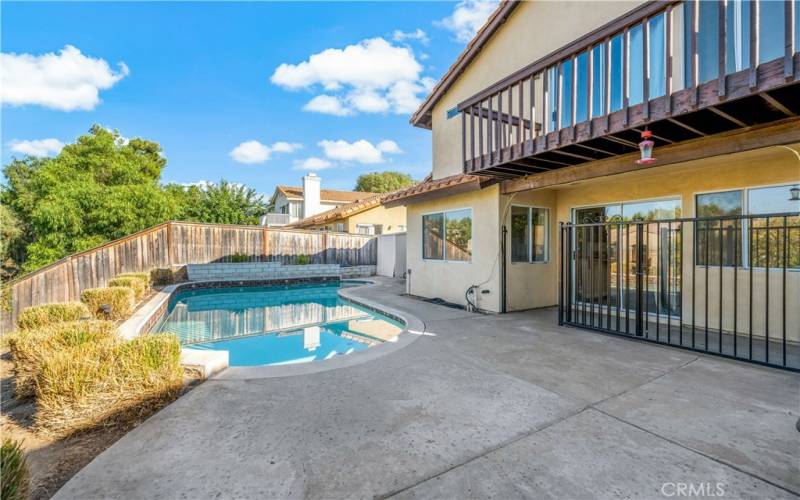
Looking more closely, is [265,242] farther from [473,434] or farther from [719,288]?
[719,288]

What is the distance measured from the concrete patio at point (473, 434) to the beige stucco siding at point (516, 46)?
6.46 m

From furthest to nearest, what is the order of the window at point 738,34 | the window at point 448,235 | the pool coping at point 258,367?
the window at point 448,235 < the window at point 738,34 < the pool coping at point 258,367

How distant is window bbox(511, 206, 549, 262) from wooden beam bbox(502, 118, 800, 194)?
→ 60.3 inches

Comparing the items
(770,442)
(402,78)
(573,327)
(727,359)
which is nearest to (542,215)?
(573,327)

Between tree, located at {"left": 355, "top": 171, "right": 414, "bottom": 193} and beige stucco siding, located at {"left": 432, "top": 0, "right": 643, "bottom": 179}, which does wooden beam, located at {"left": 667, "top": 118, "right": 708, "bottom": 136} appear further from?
tree, located at {"left": 355, "top": 171, "right": 414, "bottom": 193}

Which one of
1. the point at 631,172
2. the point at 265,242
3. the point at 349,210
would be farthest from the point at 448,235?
the point at 349,210

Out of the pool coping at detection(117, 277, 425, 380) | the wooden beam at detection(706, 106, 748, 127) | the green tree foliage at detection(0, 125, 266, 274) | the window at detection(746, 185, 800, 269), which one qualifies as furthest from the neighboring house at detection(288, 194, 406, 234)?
the wooden beam at detection(706, 106, 748, 127)

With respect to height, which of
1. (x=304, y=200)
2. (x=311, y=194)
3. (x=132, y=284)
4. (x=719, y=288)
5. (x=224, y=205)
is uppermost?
(x=311, y=194)

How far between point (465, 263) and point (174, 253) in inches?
509

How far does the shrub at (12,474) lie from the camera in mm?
1815

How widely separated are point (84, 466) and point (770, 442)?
5.47 m

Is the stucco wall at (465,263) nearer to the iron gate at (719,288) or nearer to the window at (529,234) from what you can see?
the window at (529,234)

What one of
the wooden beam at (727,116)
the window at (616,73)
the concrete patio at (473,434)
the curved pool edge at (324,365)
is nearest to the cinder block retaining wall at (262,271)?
the curved pool edge at (324,365)
